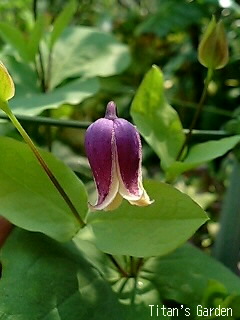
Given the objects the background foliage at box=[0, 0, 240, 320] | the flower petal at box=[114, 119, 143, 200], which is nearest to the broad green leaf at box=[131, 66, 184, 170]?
the background foliage at box=[0, 0, 240, 320]

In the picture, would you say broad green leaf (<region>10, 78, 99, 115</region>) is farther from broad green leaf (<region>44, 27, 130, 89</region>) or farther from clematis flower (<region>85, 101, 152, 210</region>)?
clematis flower (<region>85, 101, 152, 210</region>)

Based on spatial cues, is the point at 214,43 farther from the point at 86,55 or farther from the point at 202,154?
the point at 86,55

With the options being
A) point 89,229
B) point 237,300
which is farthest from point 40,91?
point 237,300

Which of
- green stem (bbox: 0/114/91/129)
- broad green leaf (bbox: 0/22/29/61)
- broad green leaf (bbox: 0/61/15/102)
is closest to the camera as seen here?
broad green leaf (bbox: 0/61/15/102)

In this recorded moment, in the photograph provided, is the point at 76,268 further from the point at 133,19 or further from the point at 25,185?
the point at 133,19

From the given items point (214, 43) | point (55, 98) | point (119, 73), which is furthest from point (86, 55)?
point (214, 43)

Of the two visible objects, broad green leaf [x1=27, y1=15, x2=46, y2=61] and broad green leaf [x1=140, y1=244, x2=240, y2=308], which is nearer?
broad green leaf [x1=140, y1=244, x2=240, y2=308]

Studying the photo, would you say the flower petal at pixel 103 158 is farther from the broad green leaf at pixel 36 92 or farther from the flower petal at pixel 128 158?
the broad green leaf at pixel 36 92
